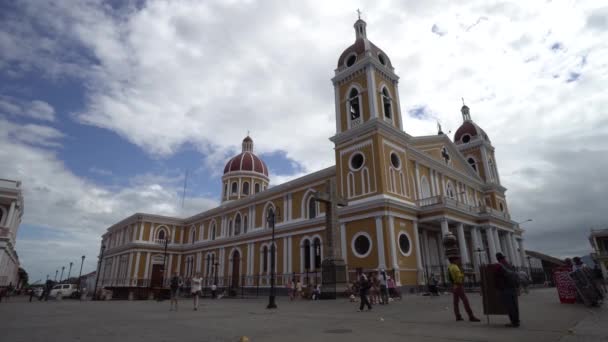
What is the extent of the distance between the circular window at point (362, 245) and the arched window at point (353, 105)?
8.37 meters

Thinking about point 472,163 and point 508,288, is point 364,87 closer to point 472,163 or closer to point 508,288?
point 472,163

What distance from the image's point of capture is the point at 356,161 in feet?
76.2

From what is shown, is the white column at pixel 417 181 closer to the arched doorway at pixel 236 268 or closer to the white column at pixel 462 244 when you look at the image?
the white column at pixel 462 244

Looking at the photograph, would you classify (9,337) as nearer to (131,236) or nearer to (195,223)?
(195,223)

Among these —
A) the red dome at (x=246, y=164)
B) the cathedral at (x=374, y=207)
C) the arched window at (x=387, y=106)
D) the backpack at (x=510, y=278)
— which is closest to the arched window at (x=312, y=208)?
the cathedral at (x=374, y=207)

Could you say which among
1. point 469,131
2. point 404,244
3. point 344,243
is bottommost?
point 404,244

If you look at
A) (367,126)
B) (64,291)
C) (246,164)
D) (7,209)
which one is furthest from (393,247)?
(7,209)

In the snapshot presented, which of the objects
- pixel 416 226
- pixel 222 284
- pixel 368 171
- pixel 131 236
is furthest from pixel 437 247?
pixel 131 236

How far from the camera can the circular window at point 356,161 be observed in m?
22.8

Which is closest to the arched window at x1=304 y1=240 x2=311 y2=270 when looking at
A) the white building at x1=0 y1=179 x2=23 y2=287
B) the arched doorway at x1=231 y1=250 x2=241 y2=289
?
the arched doorway at x1=231 y1=250 x2=241 y2=289

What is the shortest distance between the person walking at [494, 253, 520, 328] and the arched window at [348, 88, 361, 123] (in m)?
18.8

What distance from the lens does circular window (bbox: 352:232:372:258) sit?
68.1ft

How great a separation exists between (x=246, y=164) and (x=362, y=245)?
89.4ft

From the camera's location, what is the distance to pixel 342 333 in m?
5.89
